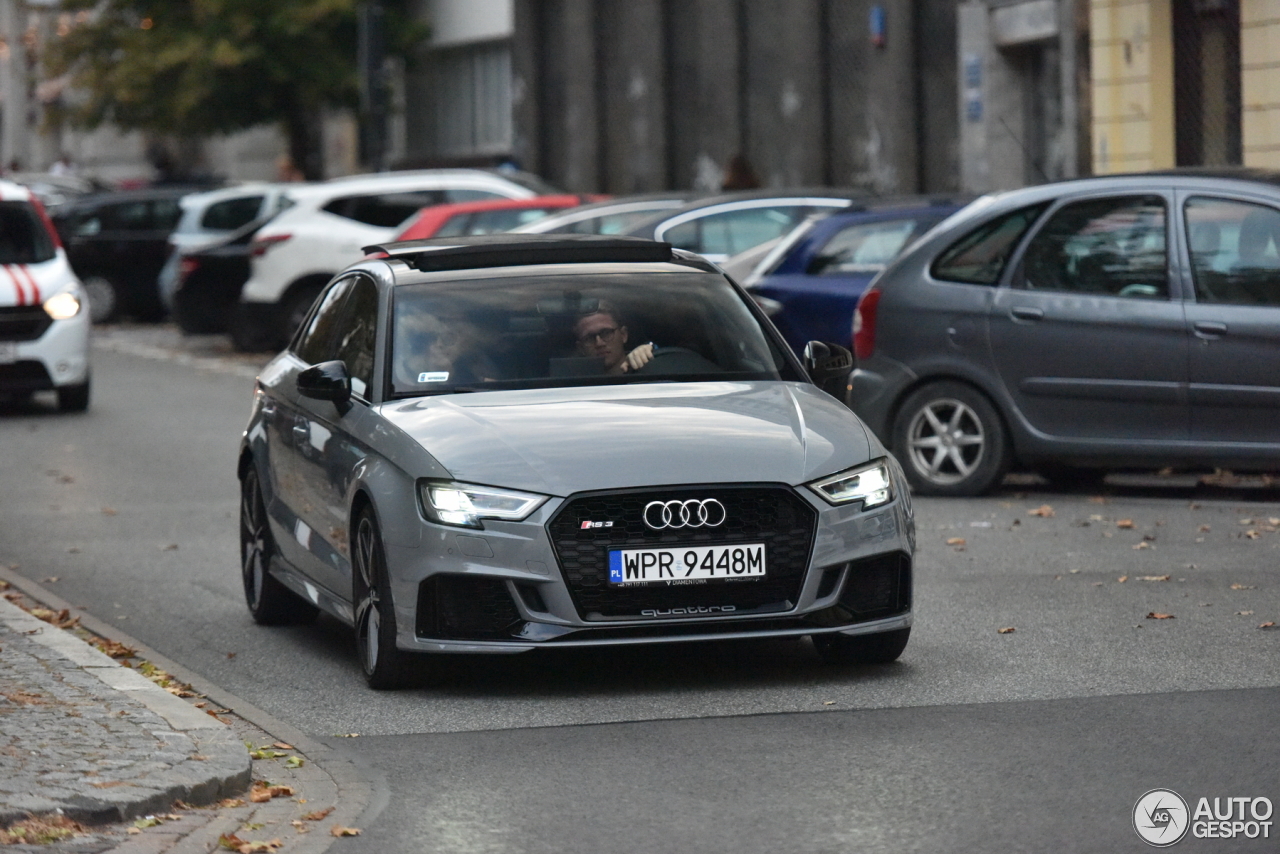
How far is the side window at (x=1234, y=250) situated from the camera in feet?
38.6

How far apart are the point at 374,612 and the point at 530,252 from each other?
5.58ft

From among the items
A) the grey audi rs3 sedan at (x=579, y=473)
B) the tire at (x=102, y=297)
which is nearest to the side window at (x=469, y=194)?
the tire at (x=102, y=297)

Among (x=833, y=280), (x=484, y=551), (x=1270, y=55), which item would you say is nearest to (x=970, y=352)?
(x=833, y=280)

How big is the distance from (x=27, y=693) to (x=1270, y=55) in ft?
50.2

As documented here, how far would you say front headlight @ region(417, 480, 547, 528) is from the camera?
A: 7.42 metres

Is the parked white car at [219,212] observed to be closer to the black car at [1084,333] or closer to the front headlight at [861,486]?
the black car at [1084,333]

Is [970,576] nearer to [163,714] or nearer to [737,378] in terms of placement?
[737,378]

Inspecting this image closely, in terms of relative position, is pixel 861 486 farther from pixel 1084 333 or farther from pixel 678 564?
pixel 1084 333

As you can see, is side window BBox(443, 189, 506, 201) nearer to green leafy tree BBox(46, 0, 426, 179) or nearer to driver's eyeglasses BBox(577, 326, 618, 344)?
green leafy tree BBox(46, 0, 426, 179)

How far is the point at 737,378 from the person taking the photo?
8.51 metres

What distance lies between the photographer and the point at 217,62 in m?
37.3

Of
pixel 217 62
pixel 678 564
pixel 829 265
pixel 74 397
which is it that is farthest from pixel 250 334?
pixel 678 564

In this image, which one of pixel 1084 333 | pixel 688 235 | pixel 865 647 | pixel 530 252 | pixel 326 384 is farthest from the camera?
pixel 688 235

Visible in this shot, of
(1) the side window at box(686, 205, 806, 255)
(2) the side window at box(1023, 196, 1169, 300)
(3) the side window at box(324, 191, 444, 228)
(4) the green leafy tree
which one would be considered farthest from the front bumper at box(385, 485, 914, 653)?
(4) the green leafy tree
